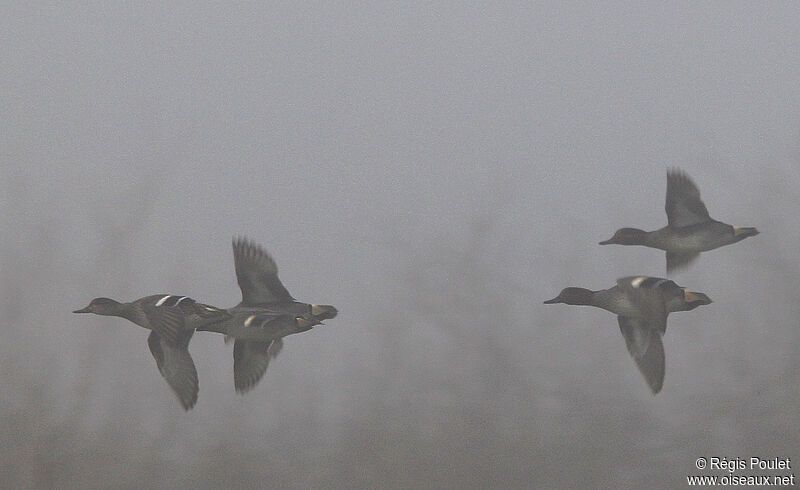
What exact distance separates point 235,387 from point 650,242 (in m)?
4.77

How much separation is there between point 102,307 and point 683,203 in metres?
6.34

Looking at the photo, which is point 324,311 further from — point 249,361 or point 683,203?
point 683,203

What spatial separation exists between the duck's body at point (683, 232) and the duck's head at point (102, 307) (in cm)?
524

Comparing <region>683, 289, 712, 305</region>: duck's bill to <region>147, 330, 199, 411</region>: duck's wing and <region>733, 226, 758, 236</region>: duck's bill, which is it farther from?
<region>147, 330, 199, 411</region>: duck's wing

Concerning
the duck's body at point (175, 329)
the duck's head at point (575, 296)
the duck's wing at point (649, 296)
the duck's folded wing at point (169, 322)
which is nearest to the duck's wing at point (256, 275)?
the duck's body at point (175, 329)

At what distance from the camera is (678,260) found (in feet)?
31.9

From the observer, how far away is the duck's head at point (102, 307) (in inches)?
385

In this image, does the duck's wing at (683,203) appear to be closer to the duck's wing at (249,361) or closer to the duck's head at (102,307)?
the duck's wing at (249,361)

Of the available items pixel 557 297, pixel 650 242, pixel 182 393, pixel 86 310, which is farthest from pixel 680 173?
pixel 86 310

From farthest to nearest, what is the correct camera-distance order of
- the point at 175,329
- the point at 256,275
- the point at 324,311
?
the point at 256,275 < the point at 324,311 < the point at 175,329

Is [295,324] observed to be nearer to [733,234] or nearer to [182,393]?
[182,393]

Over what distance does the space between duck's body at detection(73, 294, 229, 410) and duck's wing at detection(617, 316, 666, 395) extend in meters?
4.09

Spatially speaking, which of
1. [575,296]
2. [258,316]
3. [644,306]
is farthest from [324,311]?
[644,306]

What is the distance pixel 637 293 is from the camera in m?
8.23
